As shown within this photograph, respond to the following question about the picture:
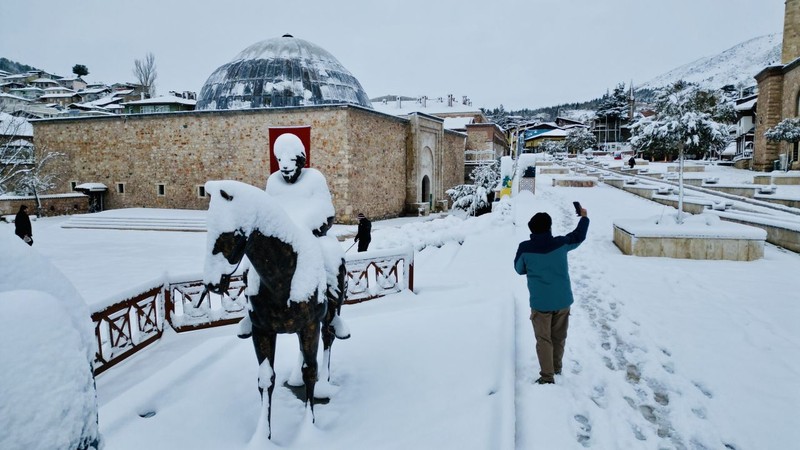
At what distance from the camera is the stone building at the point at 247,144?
18.7m

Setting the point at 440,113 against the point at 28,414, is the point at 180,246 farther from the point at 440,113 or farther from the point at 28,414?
the point at 440,113

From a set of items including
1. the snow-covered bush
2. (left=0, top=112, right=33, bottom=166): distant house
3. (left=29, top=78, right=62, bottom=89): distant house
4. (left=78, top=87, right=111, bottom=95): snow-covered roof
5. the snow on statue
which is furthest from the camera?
(left=29, top=78, right=62, bottom=89): distant house

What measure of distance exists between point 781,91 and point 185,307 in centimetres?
3186

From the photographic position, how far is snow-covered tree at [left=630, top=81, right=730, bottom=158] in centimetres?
1002

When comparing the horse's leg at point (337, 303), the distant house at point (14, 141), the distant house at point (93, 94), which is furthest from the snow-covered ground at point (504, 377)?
the distant house at point (93, 94)

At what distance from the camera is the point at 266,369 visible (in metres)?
2.75

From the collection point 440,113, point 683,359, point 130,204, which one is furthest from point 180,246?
point 440,113

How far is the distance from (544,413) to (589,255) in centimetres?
567

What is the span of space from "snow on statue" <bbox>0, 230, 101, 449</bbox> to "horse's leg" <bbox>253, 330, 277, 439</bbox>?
1.40m

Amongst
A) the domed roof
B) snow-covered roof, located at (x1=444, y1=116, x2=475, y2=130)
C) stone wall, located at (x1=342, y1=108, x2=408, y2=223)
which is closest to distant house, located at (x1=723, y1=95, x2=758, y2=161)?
snow-covered roof, located at (x1=444, y1=116, x2=475, y2=130)

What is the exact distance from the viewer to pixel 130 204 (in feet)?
69.7

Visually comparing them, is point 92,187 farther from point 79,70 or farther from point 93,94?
point 79,70

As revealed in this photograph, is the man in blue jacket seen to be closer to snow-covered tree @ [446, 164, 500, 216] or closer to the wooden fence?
the wooden fence

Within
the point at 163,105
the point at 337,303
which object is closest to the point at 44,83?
the point at 163,105
